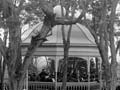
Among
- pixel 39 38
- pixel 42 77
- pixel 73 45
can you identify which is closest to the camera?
pixel 39 38

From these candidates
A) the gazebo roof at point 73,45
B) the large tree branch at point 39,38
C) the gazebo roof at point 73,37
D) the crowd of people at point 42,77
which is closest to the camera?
the large tree branch at point 39,38

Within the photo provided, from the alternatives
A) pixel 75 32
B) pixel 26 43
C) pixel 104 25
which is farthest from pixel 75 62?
pixel 104 25

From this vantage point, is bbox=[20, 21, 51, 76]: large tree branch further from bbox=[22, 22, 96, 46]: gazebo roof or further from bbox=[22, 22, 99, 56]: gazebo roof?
bbox=[22, 22, 96, 46]: gazebo roof

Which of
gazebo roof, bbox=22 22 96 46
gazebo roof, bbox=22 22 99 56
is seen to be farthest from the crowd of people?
gazebo roof, bbox=22 22 96 46

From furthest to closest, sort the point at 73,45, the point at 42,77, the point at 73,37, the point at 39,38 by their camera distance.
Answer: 1. the point at 42,77
2. the point at 73,37
3. the point at 73,45
4. the point at 39,38

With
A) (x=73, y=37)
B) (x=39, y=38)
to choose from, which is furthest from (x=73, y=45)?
(x=39, y=38)

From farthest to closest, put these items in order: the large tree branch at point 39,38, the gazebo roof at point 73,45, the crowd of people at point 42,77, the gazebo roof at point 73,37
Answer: the crowd of people at point 42,77, the gazebo roof at point 73,37, the gazebo roof at point 73,45, the large tree branch at point 39,38

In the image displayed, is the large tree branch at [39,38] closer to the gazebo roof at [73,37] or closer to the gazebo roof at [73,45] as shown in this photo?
the gazebo roof at [73,45]

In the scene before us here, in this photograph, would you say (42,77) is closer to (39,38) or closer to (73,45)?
(73,45)

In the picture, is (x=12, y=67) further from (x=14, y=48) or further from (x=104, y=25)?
(x=104, y=25)

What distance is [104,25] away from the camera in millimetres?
13555

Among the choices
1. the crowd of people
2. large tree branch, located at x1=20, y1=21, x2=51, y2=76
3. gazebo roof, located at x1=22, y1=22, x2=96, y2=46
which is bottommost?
the crowd of people

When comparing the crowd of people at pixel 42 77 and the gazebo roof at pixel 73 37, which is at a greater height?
the gazebo roof at pixel 73 37

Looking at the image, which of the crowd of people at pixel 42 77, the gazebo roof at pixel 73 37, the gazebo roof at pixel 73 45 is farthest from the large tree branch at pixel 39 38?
the crowd of people at pixel 42 77
